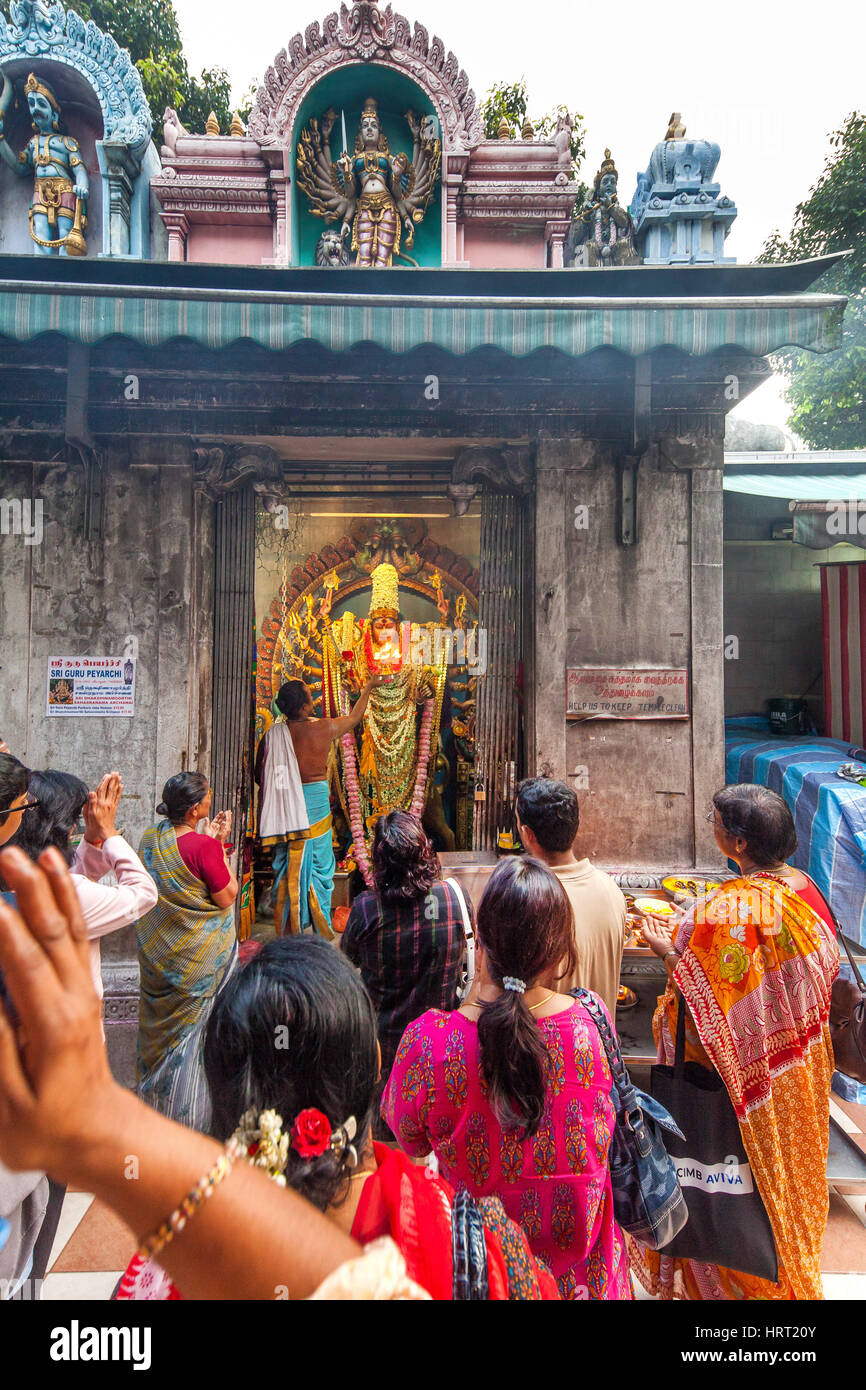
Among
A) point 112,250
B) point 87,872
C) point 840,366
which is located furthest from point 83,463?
point 840,366

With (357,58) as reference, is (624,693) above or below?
below

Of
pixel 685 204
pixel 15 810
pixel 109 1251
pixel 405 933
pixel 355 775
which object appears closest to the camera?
pixel 15 810

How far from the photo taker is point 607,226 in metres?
6.03

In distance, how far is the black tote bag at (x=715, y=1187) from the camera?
2.18 m

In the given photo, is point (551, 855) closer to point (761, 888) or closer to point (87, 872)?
point (761, 888)

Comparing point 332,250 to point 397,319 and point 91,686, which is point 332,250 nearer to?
point 397,319

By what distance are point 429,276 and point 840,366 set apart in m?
16.0

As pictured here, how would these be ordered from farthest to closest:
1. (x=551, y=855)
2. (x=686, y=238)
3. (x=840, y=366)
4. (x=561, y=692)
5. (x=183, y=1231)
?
(x=840, y=366)
(x=686, y=238)
(x=561, y=692)
(x=551, y=855)
(x=183, y=1231)

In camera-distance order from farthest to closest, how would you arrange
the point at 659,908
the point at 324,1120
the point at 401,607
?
the point at 401,607 < the point at 659,908 < the point at 324,1120

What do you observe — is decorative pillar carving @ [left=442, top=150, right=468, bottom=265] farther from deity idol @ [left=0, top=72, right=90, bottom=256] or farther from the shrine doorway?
deity idol @ [left=0, top=72, right=90, bottom=256]

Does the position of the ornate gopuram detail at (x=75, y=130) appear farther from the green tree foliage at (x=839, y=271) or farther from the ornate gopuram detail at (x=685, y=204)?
the green tree foliage at (x=839, y=271)

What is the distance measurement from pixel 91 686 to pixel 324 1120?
446 cm

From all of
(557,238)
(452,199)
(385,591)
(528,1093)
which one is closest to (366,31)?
(452,199)
